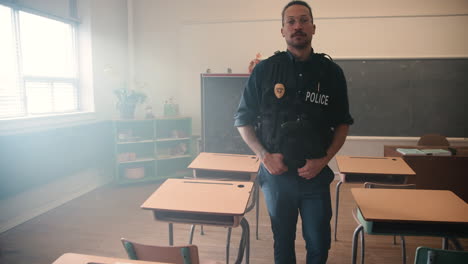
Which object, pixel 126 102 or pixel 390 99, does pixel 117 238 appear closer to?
pixel 126 102

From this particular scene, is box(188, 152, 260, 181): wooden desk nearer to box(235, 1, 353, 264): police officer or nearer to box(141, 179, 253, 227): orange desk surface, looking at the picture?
box(141, 179, 253, 227): orange desk surface

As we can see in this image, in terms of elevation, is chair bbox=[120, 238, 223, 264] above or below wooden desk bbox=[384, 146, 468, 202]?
above

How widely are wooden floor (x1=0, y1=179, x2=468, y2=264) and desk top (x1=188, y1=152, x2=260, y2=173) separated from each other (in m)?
0.72

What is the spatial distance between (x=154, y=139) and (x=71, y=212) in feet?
4.89

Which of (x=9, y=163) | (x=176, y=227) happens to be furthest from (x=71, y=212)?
(x=176, y=227)

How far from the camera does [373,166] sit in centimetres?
267

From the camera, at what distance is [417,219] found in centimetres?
158

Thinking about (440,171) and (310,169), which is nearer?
(310,169)

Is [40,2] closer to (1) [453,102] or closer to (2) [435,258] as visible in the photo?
(2) [435,258]

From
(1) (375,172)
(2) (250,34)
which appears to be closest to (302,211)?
(1) (375,172)

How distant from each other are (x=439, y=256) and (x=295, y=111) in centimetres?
84

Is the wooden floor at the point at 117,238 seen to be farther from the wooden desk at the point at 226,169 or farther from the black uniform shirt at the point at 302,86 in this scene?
the black uniform shirt at the point at 302,86

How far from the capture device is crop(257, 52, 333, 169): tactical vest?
1609mm

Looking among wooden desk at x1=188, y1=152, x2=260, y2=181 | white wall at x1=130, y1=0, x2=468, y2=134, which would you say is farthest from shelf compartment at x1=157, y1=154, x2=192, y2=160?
wooden desk at x1=188, y1=152, x2=260, y2=181
